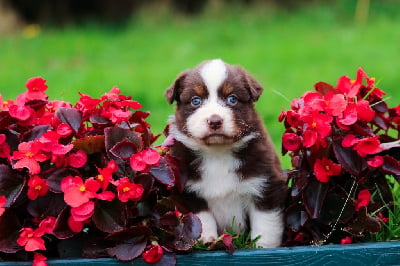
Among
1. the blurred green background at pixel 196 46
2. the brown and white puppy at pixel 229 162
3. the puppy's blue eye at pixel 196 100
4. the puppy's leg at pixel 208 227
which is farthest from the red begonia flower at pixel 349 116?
the blurred green background at pixel 196 46

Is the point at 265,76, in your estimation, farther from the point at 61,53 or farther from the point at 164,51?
the point at 61,53

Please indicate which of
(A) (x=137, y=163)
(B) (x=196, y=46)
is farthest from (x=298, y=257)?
(B) (x=196, y=46)

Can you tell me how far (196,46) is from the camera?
1148cm

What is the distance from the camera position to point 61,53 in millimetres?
11617

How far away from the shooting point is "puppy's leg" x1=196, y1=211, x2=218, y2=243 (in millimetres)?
3626

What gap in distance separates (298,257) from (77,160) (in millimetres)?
1213

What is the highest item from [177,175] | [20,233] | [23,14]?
[177,175]

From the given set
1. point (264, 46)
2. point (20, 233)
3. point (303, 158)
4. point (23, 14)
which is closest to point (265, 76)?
point (264, 46)

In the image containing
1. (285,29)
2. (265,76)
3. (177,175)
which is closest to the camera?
(177,175)

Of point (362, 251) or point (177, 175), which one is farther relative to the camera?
point (177, 175)

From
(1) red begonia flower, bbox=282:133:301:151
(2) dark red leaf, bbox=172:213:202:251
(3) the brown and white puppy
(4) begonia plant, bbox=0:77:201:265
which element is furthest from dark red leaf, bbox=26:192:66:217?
(1) red begonia flower, bbox=282:133:301:151

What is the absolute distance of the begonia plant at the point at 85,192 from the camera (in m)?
3.28

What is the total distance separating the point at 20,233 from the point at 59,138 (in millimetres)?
512

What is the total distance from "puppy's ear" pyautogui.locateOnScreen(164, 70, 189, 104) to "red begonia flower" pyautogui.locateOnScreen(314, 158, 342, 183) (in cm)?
92
